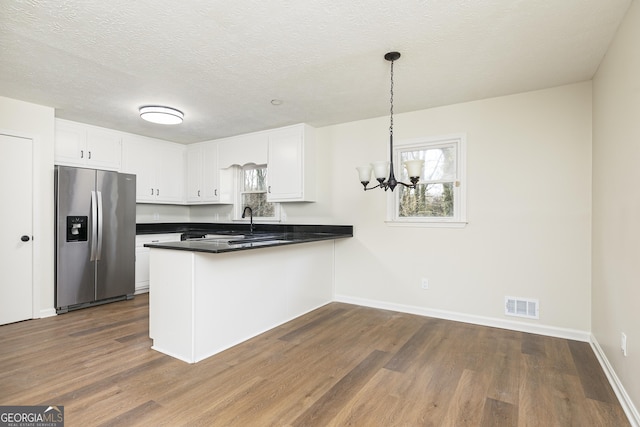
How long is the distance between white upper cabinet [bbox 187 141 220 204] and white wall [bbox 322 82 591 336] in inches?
93.7

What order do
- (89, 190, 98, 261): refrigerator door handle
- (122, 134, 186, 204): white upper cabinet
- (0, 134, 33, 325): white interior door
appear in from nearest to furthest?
1. (0, 134, 33, 325): white interior door
2. (89, 190, 98, 261): refrigerator door handle
3. (122, 134, 186, 204): white upper cabinet

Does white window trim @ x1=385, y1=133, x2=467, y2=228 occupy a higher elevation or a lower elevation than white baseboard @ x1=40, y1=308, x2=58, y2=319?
higher

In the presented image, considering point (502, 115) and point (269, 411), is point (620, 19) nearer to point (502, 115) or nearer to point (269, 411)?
point (502, 115)

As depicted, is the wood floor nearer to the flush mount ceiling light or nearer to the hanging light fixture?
the hanging light fixture

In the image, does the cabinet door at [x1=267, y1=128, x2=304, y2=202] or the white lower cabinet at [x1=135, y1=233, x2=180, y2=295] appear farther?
→ the white lower cabinet at [x1=135, y1=233, x2=180, y2=295]

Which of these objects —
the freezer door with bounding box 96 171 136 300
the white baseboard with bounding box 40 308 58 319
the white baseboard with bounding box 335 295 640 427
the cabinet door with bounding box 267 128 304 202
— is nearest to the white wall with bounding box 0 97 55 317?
the white baseboard with bounding box 40 308 58 319

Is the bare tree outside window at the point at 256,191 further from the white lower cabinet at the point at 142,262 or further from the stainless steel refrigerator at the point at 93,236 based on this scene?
the stainless steel refrigerator at the point at 93,236

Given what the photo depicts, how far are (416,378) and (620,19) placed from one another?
2636 millimetres

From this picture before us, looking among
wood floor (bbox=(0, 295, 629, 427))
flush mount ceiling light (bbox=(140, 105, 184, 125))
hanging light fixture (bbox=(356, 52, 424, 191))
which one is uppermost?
flush mount ceiling light (bbox=(140, 105, 184, 125))

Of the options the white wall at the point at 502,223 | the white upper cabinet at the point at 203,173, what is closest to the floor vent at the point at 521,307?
the white wall at the point at 502,223

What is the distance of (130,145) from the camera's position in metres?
4.78

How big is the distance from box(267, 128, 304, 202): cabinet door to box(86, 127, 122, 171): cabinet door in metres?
2.11

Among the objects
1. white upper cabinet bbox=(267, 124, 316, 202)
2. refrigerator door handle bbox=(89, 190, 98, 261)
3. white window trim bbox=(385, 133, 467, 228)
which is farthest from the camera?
white upper cabinet bbox=(267, 124, 316, 202)

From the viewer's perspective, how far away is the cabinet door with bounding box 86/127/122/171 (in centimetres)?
433
